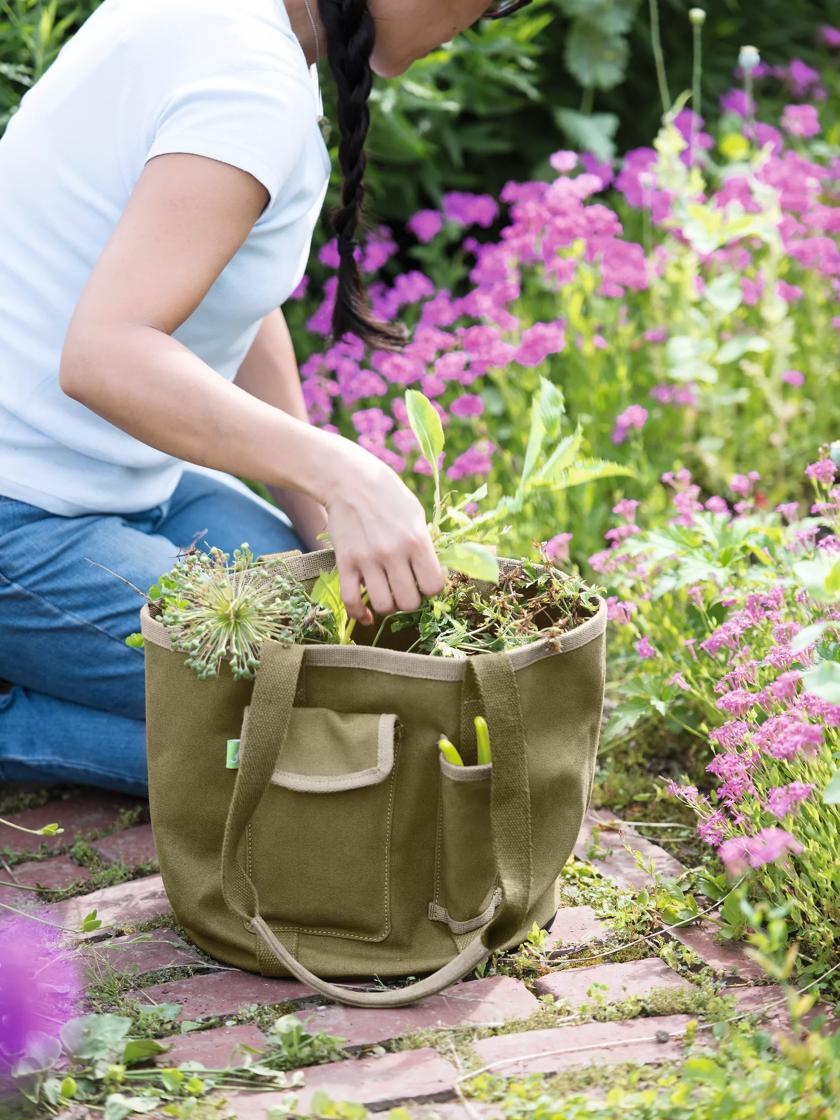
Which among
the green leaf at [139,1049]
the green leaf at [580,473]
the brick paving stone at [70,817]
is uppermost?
the green leaf at [580,473]

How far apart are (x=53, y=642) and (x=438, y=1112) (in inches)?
43.4

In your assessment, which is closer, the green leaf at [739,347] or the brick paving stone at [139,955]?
the brick paving stone at [139,955]

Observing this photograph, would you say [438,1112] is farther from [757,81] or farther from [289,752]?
[757,81]

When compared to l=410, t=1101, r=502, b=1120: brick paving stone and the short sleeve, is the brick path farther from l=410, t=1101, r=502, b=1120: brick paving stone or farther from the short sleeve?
the short sleeve

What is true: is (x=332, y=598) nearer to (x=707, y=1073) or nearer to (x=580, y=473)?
(x=580, y=473)

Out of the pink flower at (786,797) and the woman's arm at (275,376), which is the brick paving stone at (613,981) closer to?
the pink flower at (786,797)

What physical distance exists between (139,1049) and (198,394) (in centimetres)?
79

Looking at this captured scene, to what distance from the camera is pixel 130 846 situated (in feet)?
7.09

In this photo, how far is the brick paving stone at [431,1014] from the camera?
1.59 metres

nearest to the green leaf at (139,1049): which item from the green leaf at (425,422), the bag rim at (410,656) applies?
the bag rim at (410,656)

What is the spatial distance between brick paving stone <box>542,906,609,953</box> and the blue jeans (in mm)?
778

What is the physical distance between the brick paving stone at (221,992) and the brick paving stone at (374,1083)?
179mm

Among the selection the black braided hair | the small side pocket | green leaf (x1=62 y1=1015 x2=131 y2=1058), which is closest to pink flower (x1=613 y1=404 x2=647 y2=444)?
the black braided hair

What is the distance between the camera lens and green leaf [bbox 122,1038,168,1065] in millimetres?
1510
